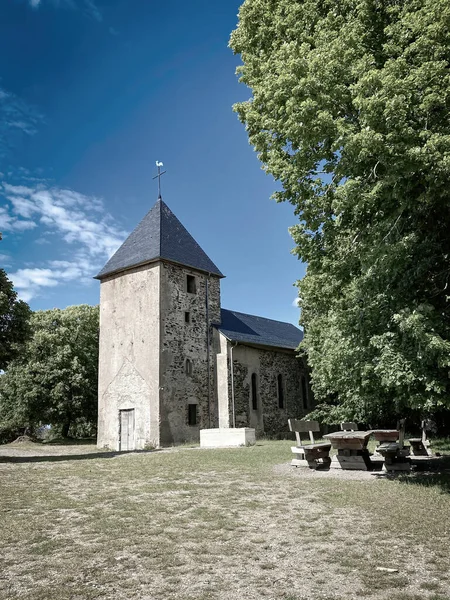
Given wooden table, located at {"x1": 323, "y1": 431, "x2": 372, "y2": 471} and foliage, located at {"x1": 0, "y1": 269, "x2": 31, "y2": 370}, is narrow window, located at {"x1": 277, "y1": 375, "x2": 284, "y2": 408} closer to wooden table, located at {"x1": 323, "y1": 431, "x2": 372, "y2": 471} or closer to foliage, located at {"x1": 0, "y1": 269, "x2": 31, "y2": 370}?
foliage, located at {"x1": 0, "y1": 269, "x2": 31, "y2": 370}

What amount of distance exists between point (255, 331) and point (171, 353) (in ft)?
23.8

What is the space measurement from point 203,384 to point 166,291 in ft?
16.3

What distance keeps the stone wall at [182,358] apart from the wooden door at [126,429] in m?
1.91

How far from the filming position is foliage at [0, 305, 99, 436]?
109 ft

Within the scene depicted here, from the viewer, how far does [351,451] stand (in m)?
10.6

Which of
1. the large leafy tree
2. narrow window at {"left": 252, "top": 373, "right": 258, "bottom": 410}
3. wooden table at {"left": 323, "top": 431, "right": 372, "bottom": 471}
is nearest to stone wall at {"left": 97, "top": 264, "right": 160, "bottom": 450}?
narrow window at {"left": 252, "top": 373, "right": 258, "bottom": 410}

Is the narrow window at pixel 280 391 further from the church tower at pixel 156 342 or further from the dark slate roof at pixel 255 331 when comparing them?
the church tower at pixel 156 342

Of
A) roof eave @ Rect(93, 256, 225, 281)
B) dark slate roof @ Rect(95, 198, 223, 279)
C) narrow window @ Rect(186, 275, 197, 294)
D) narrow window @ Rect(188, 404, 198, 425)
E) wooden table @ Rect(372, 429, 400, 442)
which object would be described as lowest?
wooden table @ Rect(372, 429, 400, 442)

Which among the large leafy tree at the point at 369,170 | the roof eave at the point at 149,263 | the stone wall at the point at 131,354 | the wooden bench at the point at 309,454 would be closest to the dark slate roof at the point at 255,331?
the roof eave at the point at 149,263

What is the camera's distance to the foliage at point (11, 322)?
15738mm

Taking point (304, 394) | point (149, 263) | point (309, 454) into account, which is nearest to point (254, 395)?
point (304, 394)

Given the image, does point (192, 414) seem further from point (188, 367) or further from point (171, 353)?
point (171, 353)

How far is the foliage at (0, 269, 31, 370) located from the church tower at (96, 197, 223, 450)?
6.83 m

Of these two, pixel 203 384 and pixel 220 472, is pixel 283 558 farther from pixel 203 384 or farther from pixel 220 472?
pixel 203 384
